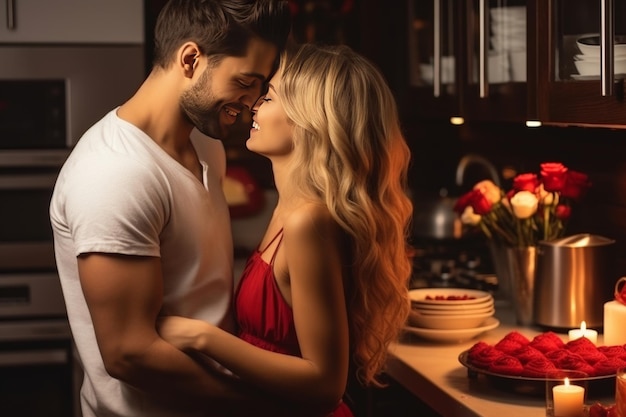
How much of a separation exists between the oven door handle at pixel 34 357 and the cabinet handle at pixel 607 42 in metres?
1.87

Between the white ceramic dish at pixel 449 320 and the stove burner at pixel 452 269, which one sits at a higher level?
the stove burner at pixel 452 269

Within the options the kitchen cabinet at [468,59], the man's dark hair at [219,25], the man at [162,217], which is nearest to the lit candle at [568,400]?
the man at [162,217]

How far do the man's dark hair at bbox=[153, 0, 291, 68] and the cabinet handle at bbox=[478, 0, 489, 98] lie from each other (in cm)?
65

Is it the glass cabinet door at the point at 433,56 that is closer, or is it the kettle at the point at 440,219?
the glass cabinet door at the point at 433,56

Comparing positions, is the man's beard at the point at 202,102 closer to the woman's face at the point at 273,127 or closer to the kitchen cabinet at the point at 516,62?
the woman's face at the point at 273,127

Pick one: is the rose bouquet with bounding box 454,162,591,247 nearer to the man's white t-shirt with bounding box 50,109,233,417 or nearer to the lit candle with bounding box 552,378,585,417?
the lit candle with bounding box 552,378,585,417

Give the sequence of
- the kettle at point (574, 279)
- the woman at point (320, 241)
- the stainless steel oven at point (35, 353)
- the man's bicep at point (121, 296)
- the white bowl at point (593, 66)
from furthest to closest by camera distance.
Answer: the stainless steel oven at point (35, 353) < the kettle at point (574, 279) < the white bowl at point (593, 66) < the woman at point (320, 241) < the man's bicep at point (121, 296)

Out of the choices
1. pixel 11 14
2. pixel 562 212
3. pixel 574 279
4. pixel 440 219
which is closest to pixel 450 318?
pixel 574 279

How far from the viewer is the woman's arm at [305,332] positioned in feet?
6.09

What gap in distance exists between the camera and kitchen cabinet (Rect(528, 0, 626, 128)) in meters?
1.99

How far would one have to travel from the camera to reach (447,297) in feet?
9.05

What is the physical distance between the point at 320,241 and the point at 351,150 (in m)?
0.19

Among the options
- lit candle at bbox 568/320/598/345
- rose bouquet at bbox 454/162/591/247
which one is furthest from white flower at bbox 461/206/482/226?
lit candle at bbox 568/320/598/345

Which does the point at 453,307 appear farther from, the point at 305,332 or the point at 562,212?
the point at 305,332
